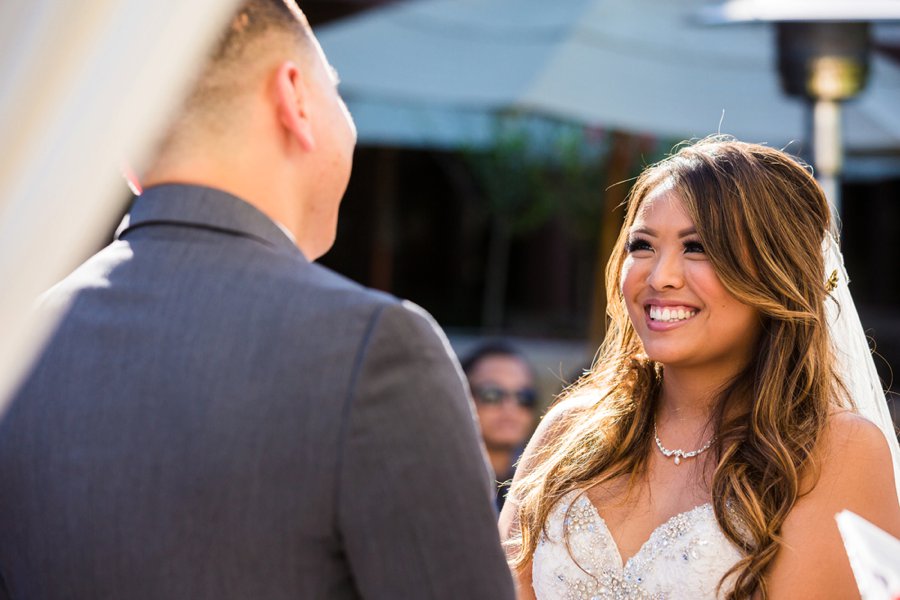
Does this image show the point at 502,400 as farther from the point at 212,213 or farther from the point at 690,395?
the point at 212,213

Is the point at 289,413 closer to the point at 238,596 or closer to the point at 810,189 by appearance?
the point at 238,596

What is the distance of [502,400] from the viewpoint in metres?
5.12

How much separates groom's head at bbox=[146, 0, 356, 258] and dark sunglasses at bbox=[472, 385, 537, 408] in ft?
12.0

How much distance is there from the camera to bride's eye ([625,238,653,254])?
2.84 metres

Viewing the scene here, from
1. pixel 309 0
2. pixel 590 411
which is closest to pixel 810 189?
pixel 590 411

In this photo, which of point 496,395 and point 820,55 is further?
point 496,395

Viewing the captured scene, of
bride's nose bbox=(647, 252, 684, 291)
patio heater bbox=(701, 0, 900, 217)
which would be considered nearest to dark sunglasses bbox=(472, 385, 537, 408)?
patio heater bbox=(701, 0, 900, 217)

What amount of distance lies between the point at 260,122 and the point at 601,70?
4.70m

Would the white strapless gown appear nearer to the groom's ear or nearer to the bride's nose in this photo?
the bride's nose

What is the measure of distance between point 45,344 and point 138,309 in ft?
0.50

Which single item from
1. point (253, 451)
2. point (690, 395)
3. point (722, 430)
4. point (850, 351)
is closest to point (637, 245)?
point (690, 395)

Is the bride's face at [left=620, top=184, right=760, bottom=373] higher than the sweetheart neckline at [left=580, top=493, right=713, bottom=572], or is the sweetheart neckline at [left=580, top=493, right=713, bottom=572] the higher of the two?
the bride's face at [left=620, top=184, right=760, bottom=373]

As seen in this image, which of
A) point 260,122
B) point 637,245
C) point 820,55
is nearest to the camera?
point 260,122

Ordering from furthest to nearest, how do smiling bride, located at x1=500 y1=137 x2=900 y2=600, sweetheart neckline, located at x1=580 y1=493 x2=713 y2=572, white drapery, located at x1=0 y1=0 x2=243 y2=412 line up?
sweetheart neckline, located at x1=580 y1=493 x2=713 y2=572 < smiling bride, located at x1=500 y1=137 x2=900 y2=600 < white drapery, located at x1=0 y1=0 x2=243 y2=412
